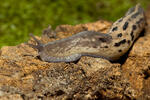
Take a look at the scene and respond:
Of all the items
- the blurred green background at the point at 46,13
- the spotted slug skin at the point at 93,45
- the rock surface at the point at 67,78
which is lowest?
the rock surface at the point at 67,78

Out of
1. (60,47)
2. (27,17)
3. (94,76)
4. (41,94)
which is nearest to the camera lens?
(41,94)

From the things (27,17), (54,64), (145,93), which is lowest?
(145,93)

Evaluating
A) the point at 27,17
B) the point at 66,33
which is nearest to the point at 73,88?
the point at 66,33

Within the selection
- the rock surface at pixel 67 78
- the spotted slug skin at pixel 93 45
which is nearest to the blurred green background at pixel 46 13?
the spotted slug skin at pixel 93 45

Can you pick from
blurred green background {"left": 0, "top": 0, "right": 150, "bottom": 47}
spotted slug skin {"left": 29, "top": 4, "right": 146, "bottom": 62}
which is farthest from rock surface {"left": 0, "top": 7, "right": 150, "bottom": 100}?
blurred green background {"left": 0, "top": 0, "right": 150, "bottom": 47}

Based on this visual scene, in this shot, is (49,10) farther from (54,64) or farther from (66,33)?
A: (54,64)

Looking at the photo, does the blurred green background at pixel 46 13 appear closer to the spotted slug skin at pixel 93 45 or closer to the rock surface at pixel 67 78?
the spotted slug skin at pixel 93 45
